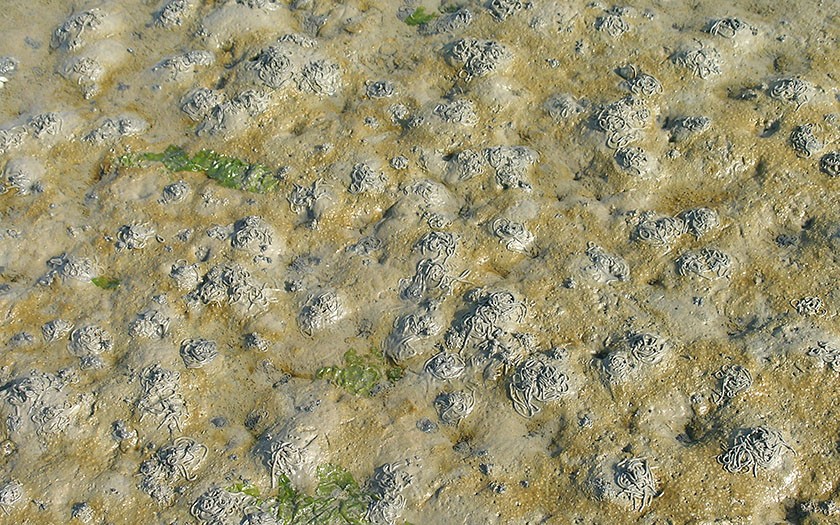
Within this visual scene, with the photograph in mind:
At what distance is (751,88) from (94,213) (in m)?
4.61

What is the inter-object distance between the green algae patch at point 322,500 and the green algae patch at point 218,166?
80.6 inches

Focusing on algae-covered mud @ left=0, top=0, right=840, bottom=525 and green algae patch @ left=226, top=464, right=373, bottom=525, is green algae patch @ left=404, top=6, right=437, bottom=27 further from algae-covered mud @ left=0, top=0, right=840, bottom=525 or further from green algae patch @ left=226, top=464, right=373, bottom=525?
green algae patch @ left=226, top=464, right=373, bottom=525

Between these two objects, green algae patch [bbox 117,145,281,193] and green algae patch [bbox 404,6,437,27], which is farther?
green algae patch [bbox 404,6,437,27]

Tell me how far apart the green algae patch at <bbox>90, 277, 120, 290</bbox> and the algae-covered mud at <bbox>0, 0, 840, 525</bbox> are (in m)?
0.02

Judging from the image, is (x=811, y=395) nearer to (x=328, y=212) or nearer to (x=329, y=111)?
(x=328, y=212)

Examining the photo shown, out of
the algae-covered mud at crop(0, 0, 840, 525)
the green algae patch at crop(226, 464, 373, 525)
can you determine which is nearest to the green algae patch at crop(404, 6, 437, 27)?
the algae-covered mud at crop(0, 0, 840, 525)

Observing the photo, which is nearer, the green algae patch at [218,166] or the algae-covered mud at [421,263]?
the algae-covered mud at [421,263]

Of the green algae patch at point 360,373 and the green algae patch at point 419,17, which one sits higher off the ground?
the green algae patch at point 419,17

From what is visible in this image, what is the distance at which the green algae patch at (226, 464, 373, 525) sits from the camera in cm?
409

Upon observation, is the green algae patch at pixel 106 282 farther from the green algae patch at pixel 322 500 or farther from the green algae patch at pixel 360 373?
the green algae patch at pixel 322 500

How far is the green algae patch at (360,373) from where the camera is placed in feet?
14.8

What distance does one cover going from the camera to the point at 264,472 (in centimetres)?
424

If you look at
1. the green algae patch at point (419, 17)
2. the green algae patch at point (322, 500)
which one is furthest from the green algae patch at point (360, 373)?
the green algae patch at point (419, 17)

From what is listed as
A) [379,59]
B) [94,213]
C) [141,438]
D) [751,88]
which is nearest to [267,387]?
[141,438]
